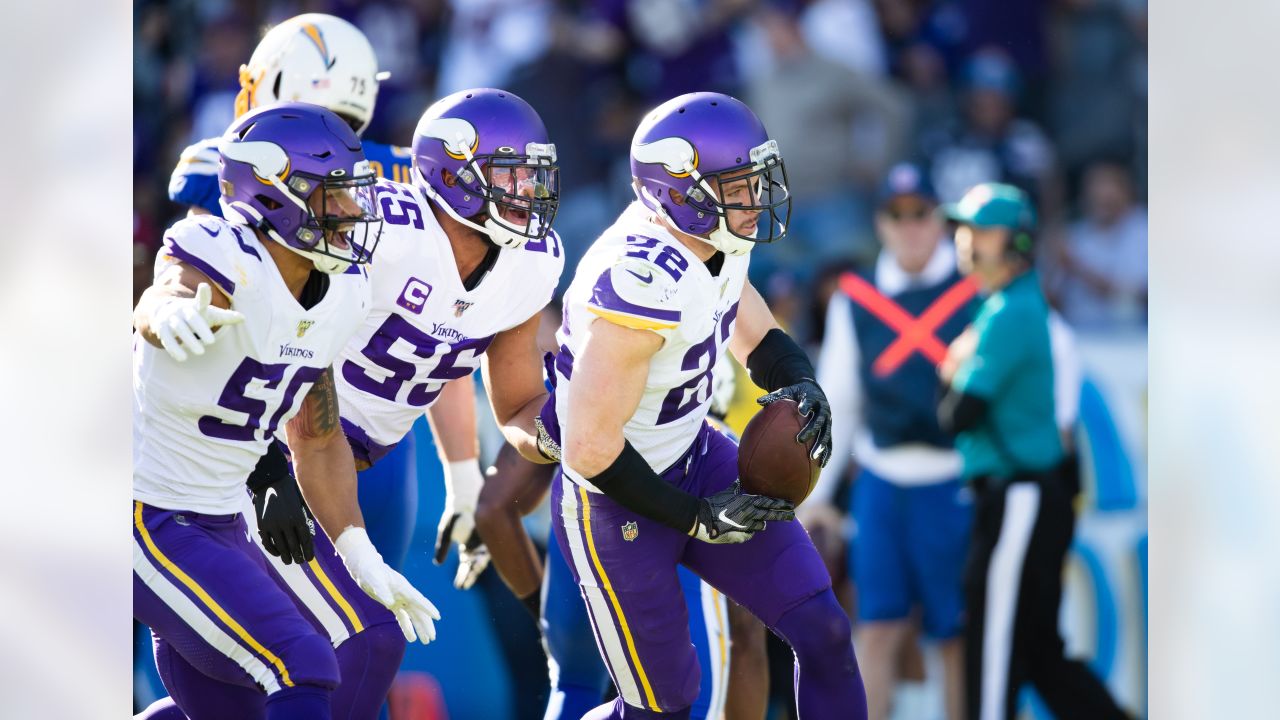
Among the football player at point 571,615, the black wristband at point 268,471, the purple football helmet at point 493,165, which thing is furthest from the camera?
the football player at point 571,615

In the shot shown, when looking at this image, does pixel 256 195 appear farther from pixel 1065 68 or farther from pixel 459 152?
pixel 1065 68

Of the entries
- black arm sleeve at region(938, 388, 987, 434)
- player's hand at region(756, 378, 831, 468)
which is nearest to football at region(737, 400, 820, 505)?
player's hand at region(756, 378, 831, 468)

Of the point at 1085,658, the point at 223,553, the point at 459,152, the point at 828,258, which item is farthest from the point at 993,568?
the point at 223,553

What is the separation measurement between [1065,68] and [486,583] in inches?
92.2

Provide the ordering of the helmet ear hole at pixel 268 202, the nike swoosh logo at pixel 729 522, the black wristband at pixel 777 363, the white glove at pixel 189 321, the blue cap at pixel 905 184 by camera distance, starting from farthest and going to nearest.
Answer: the blue cap at pixel 905 184
the black wristband at pixel 777 363
the helmet ear hole at pixel 268 202
the nike swoosh logo at pixel 729 522
the white glove at pixel 189 321

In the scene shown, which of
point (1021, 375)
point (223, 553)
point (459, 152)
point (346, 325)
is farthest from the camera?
point (1021, 375)

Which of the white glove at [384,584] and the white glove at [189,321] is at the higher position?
the white glove at [189,321]

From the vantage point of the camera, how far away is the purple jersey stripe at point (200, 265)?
320 centimetres

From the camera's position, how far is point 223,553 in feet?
10.6

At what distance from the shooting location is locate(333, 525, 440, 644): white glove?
11.4ft

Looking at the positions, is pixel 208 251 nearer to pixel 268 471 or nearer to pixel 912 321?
pixel 268 471

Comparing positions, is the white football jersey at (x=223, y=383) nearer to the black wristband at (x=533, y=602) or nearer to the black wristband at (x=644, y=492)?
the black wristband at (x=644, y=492)

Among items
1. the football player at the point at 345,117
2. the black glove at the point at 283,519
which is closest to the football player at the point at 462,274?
the football player at the point at 345,117
